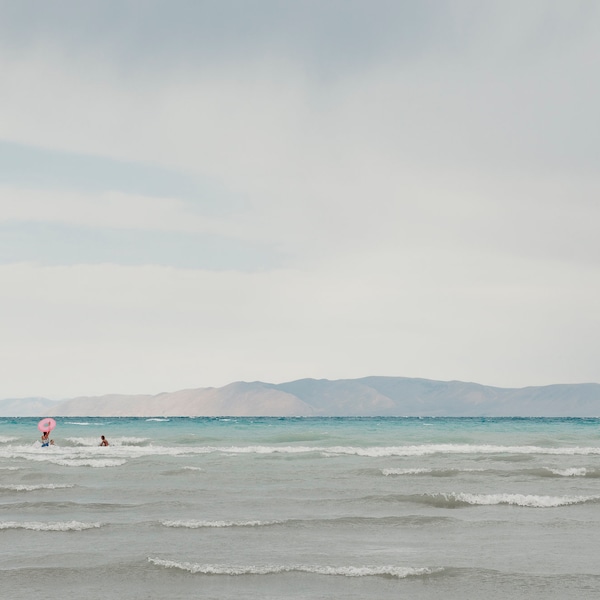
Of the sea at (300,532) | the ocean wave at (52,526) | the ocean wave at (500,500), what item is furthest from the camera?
the ocean wave at (500,500)

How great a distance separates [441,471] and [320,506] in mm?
10101

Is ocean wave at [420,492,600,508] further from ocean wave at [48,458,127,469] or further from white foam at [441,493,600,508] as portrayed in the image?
ocean wave at [48,458,127,469]

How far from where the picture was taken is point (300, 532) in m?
17.0

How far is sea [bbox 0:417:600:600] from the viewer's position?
12727mm

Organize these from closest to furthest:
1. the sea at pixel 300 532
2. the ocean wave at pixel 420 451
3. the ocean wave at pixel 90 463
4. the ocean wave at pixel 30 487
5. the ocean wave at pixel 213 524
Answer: the sea at pixel 300 532, the ocean wave at pixel 213 524, the ocean wave at pixel 30 487, the ocean wave at pixel 90 463, the ocean wave at pixel 420 451

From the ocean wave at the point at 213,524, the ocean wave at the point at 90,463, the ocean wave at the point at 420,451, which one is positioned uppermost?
the ocean wave at the point at 420,451

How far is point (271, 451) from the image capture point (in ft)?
142

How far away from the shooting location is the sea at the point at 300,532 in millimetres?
12727

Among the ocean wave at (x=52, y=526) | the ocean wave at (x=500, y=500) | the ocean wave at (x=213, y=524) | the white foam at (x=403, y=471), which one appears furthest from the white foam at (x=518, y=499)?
the ocean wave at (x=52, y=526)

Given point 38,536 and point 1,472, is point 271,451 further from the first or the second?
point 38,536

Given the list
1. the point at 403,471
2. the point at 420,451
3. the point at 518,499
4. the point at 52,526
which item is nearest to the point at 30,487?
the point at 52,526

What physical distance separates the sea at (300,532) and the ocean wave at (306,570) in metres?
0.03

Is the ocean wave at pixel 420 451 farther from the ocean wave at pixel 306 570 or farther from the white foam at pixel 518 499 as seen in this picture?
the ocean wave at pixel 306 570

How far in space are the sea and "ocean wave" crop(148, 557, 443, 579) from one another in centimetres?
3
